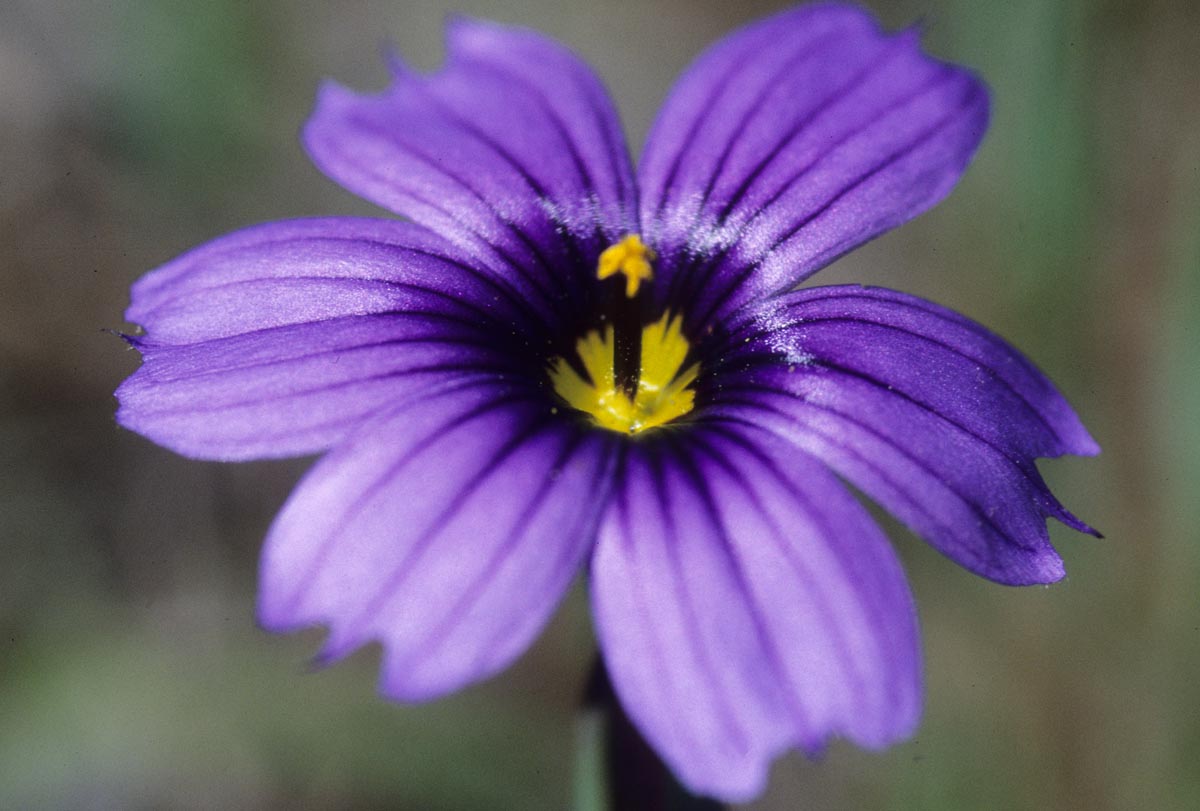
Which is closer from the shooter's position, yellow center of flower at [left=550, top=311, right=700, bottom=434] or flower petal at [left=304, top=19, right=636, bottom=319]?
flower petal at [left=304, top=19, right=636, bottom=319]

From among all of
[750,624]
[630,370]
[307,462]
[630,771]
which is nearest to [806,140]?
[630,370]

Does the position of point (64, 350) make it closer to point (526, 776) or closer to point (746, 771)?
point (526, 776)

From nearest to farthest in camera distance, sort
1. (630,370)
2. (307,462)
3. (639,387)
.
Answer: (630,370) < (639,387) < (307,462)

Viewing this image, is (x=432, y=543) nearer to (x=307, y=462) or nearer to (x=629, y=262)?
(x=629, y=262)

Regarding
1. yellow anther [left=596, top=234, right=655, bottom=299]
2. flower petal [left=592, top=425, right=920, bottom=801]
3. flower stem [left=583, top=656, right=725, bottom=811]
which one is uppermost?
yellow anther [left=596, top=234, right=655, bottom=299]

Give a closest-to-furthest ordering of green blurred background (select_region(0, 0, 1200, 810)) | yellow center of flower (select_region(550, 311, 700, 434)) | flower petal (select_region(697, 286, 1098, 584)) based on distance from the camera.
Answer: flower petal (select_region(697, 286, 1098, 584)) → yellow center of flower (select_region(550, 311, 700, 434)) → green blurred background (select_region(0, 0, 1200, 810))

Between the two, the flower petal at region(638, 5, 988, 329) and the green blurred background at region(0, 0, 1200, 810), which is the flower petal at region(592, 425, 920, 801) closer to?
the flower petal at region(638, 5, 988, 329)

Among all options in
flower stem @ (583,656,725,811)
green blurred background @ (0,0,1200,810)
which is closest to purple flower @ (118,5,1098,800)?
flower stem @ (583,656,725,811)
